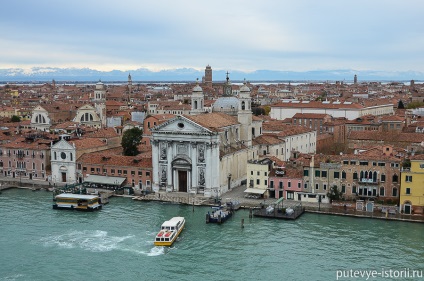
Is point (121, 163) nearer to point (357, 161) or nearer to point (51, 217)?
point (51, 217)

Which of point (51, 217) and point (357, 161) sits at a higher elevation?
point (357, 161)

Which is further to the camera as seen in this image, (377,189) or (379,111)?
(379,111)

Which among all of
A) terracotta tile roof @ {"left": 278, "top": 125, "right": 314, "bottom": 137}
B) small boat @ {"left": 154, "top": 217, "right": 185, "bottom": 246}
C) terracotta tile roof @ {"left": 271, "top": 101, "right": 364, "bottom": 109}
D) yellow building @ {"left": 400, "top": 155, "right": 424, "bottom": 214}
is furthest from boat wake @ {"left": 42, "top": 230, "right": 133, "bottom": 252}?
terracotta tile roof @ {"left": 271, "top": 101, "right": 364, "bottom": 109}

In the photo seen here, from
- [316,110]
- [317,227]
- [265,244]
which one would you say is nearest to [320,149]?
[316,110]

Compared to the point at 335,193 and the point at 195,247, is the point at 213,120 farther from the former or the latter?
the point at 195,247

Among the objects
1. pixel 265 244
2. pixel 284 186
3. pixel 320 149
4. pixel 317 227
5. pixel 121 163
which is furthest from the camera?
pixel 320 149

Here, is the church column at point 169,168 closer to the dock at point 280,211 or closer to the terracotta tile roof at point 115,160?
the terracotta tile roof at point 115,160

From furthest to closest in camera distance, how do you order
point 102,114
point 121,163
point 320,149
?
point 102,114 < point 320,149 < point 121,163
